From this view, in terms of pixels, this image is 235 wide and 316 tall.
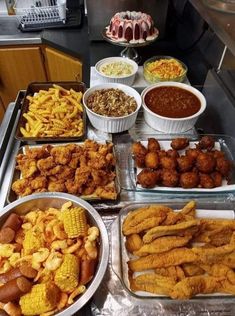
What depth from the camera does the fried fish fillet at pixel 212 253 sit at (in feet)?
2.13

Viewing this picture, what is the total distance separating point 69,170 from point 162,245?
0.39 metres

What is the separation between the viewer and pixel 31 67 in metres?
2.04

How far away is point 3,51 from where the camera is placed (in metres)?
1.91

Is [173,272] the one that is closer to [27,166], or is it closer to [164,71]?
[27,166]

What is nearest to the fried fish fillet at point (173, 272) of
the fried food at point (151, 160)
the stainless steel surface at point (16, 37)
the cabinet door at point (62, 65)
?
the fried food at point (151, 160)

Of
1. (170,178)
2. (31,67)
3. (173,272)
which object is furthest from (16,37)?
(173,272)

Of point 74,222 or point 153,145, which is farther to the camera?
point 153,145

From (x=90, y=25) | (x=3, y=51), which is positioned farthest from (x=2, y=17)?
(x=90, y=25)

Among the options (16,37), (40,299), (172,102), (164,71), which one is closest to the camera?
(40,299)

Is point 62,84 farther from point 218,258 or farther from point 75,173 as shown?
point 218,258

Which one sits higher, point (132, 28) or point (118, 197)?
point (132, 28)

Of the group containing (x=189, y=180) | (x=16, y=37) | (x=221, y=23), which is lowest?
(x=16, y=37)

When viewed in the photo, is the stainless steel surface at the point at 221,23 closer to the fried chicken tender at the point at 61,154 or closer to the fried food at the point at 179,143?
the fried food at the point at 179,143

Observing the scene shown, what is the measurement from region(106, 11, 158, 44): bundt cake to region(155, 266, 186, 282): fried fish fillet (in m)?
1.12
